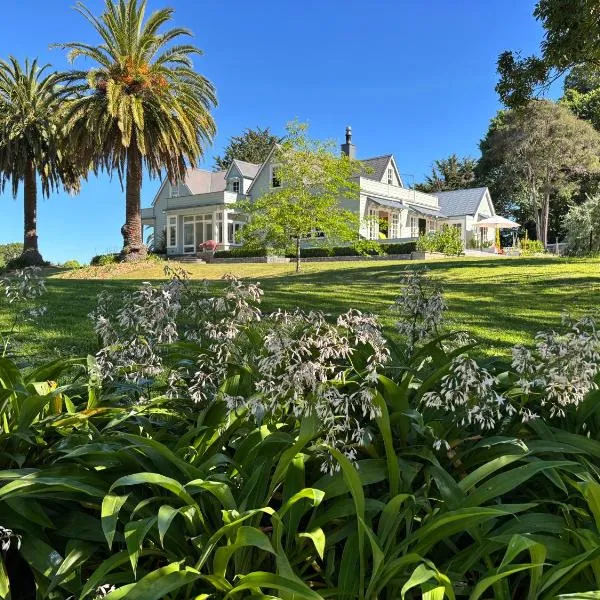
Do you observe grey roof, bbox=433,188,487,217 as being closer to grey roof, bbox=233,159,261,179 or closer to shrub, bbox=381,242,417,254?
grey roof, bbox=233,159,261,179

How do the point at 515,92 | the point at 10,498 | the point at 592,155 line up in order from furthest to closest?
the point at 592,155 < the point at 515,92 < the point at 10,498

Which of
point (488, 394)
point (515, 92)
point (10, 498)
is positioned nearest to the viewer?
point (10, 498)

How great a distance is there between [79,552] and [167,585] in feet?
1.34

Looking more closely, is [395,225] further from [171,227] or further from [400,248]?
[171,227]

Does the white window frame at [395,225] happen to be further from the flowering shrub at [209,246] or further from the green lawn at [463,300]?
the green lawn at [463,300]

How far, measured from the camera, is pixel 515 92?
36.9 feet

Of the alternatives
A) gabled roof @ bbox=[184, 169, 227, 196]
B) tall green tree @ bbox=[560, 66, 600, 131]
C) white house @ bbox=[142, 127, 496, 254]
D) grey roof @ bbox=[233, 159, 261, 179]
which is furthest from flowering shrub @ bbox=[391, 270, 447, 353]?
tall green tree @ bbox=[560, 66, 600, 131]

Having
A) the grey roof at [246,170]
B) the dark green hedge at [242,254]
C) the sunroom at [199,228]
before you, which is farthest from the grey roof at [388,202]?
the grey roof at [246,170]

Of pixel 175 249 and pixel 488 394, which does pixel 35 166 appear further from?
pixel 488 394

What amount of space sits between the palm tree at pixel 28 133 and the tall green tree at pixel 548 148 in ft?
89.4

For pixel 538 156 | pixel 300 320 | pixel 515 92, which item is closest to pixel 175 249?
pixel 538 156

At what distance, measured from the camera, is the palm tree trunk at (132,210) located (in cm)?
2362

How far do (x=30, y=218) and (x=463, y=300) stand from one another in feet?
78.6

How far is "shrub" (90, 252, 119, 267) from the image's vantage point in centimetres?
2392
